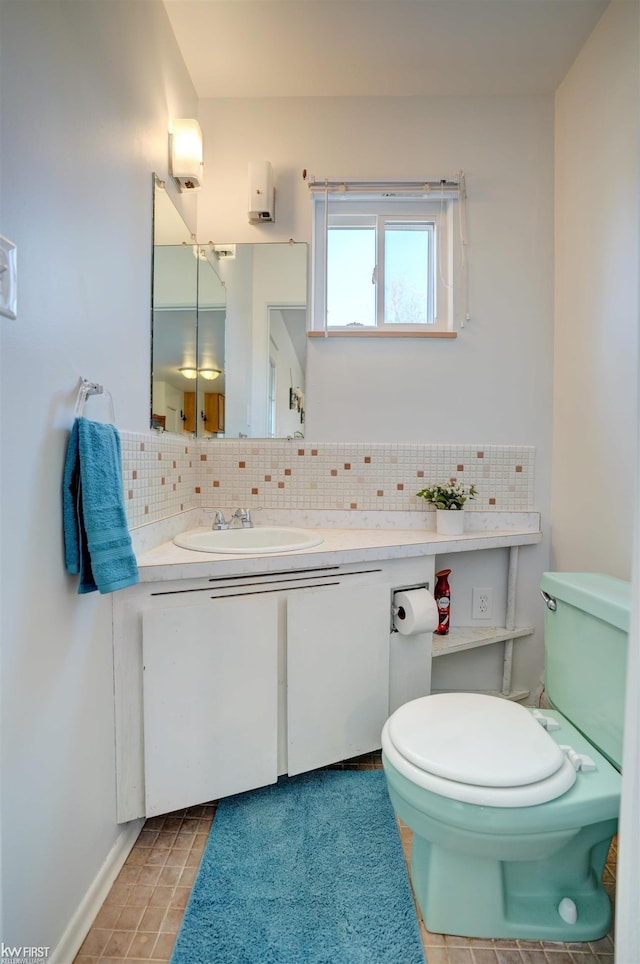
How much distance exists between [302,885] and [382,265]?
2.13 meters

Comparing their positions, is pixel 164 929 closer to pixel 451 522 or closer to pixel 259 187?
pixel 451 522

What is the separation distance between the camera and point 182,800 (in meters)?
1.25

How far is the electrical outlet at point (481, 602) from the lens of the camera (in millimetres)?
1938

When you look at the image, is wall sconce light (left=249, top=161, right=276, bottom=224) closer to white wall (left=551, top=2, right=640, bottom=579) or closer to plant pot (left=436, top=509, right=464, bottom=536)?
white wall (left=551, top=2, right=640, bottom=579)

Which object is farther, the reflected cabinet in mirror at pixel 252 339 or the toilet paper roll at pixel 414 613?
the reflected cabinet in mirror at pixel 252 339

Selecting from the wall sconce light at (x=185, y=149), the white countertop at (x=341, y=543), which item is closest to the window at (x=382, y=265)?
the wall sconce light at (x=185, y=149)

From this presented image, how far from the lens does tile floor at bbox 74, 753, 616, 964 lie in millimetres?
975

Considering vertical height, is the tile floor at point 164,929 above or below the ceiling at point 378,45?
below

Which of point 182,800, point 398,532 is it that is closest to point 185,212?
point 398,532

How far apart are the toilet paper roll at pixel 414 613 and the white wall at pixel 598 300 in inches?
23.9

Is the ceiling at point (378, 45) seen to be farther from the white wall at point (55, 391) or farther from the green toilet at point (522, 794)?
the green toilet at point (522, 794)

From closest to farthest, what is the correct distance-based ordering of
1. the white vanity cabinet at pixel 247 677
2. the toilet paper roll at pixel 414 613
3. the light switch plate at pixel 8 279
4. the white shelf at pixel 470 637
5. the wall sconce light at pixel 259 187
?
1. the light switch plate at pixel 8 279
2. the white vanity cabinet at pixel 247 677
3. the toilet paper roll at pixel 414 613
4. the white shelf at pixel 470 637
5. the wall sconce light at pixel 259 187

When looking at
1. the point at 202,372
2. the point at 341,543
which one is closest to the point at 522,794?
the point at 341,543

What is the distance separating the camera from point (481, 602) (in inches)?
76.3
